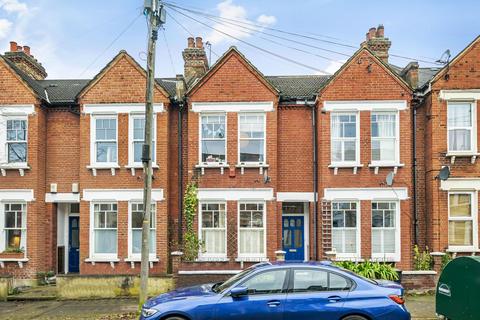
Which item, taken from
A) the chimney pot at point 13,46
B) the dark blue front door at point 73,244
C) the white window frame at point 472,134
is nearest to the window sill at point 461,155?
the white window frame at point 472,134

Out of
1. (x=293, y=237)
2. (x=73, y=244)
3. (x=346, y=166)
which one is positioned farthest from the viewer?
(x=73, y=244)

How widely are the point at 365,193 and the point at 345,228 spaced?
1425 mm

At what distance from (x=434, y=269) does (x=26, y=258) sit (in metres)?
14.1

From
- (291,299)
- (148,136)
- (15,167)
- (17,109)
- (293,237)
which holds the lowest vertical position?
(291,299)

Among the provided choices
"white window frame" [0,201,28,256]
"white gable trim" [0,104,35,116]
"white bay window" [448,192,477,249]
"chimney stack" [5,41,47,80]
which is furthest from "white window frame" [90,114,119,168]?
"white bay window" [448,192,477,249]

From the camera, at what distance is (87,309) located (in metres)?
13.8

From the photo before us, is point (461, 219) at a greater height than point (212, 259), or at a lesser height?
greater

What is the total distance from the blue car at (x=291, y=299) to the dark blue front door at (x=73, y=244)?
1144cm

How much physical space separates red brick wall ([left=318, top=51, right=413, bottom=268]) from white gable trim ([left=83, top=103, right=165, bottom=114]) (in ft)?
19.4

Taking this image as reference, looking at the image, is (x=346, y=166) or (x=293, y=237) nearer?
(x=346, y=166)

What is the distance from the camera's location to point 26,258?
17484 millimetres

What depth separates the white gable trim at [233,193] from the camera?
1734 cm

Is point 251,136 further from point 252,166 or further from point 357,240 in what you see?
point 357,240

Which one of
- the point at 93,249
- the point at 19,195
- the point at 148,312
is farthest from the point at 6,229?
the point at 148,312
